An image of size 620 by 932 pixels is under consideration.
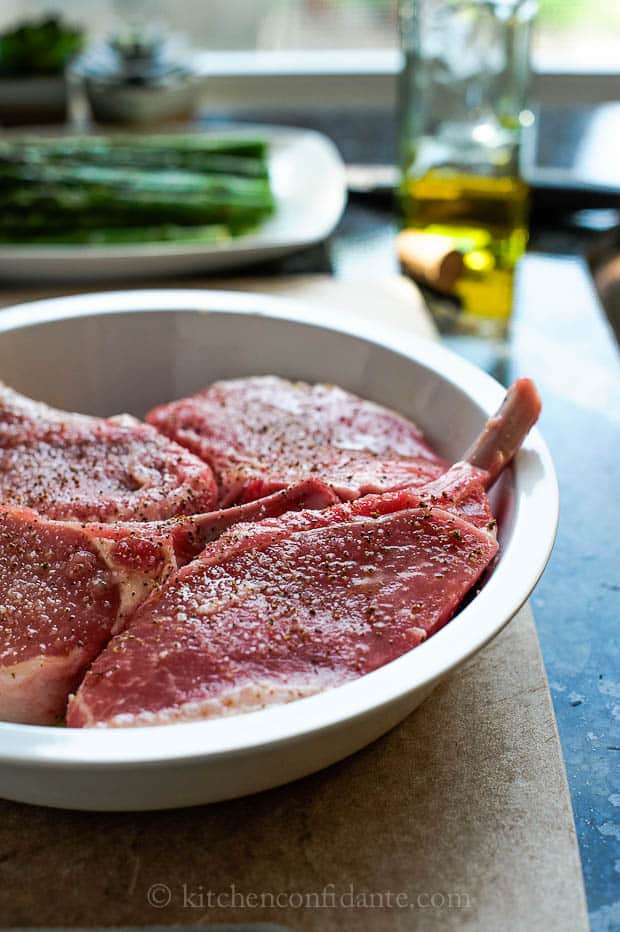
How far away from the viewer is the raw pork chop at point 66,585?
118 centimetres

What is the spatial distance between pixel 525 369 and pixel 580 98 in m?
2.19

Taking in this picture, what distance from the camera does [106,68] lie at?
134 inches

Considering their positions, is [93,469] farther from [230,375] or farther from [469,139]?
[469,139]

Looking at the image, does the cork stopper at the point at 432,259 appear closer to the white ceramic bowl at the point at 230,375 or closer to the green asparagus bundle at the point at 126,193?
the green asparagus bundle at the point at 126,193

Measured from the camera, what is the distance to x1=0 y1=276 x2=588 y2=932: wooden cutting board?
1062 mm

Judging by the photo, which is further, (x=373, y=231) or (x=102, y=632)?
(x=373, y=231)

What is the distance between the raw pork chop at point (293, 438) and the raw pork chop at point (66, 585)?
150 mm

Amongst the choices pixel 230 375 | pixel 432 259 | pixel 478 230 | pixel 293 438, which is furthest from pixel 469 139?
pixel 293 438

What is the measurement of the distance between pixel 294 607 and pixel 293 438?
0.48 m

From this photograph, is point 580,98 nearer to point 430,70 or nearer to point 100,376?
point 430,70

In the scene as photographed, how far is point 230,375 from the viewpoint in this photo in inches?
75.7

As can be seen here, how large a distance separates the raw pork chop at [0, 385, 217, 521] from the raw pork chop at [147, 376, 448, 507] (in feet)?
0.17

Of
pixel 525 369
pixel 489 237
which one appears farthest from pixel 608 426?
pixel 489 237

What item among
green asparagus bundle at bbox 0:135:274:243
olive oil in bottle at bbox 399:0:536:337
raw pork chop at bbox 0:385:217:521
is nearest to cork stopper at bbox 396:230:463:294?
olive oil in bottle at bbox 399:0:536:337
